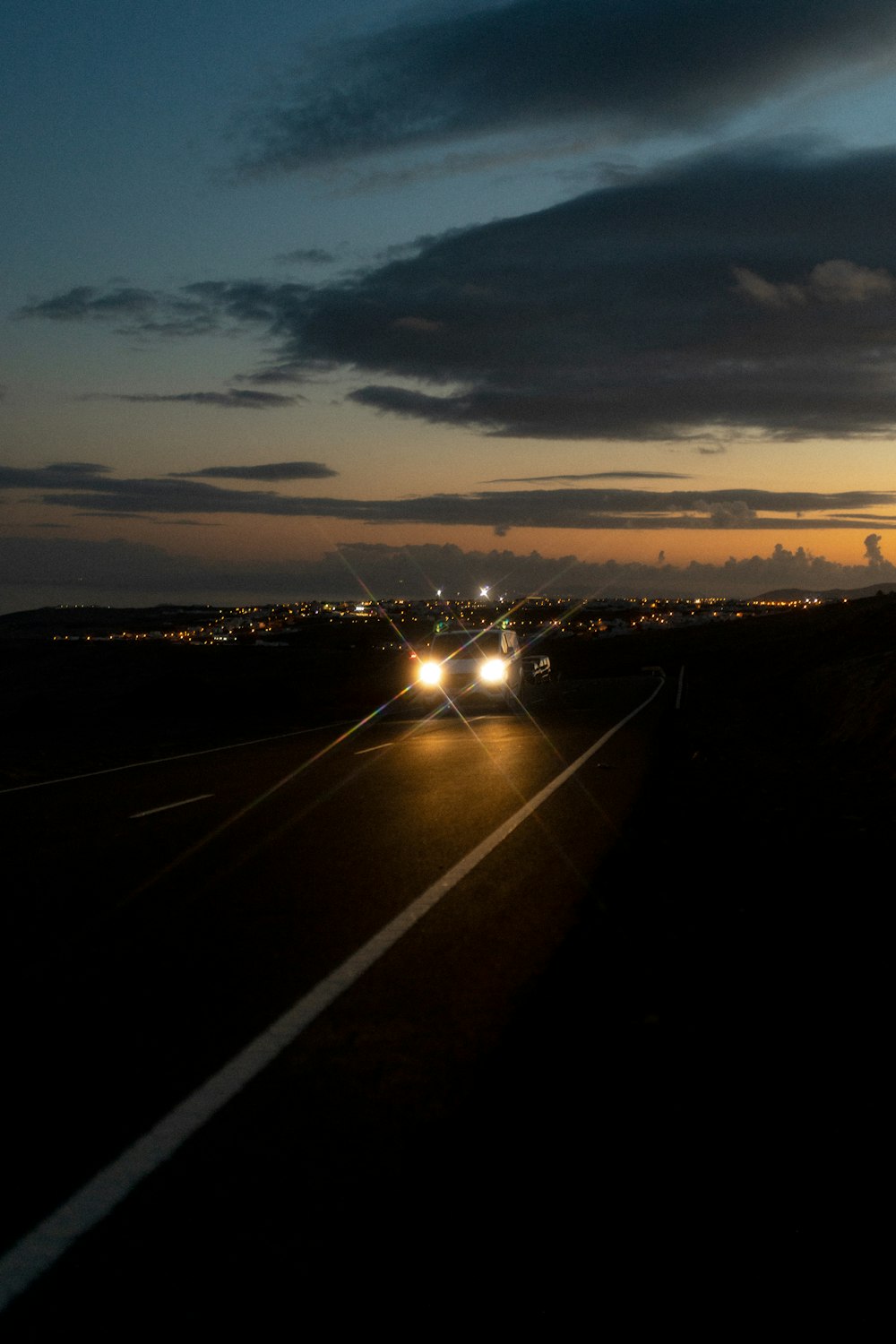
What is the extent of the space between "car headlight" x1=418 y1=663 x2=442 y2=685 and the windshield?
27 centimetres

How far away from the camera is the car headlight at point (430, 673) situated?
106 feet

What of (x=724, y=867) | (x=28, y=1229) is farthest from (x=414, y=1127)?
(x=724, y=867)

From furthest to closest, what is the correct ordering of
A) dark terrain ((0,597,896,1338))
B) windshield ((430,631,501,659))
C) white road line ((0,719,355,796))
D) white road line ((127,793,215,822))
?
windshield ((430,631,501,659)), white road line ((0,719,355,796)), white road line ((127,793,215,822)), dark terrain ((0,597,896,1338))

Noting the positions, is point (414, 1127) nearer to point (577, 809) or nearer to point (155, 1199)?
point (155, 1199)

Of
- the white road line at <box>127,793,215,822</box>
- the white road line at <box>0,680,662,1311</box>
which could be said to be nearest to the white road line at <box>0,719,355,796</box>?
the white road line at <box>127,793,215,822</box>

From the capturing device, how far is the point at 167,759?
21359 millimetres

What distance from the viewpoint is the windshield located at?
3195 centimetres

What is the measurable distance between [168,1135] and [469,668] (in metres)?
27.1

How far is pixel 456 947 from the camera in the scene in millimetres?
7566

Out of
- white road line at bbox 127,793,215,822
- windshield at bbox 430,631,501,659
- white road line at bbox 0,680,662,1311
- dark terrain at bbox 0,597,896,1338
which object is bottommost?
dark terrain at bbox 0,597,896,1338

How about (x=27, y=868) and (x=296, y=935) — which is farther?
(x=27, y=868)

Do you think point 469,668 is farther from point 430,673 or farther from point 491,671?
point 430,673

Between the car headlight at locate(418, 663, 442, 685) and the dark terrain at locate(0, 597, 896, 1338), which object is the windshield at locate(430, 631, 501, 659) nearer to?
the car headlight at locate(418, 663, 442, 685)

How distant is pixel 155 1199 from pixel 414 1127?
1.04 meters
